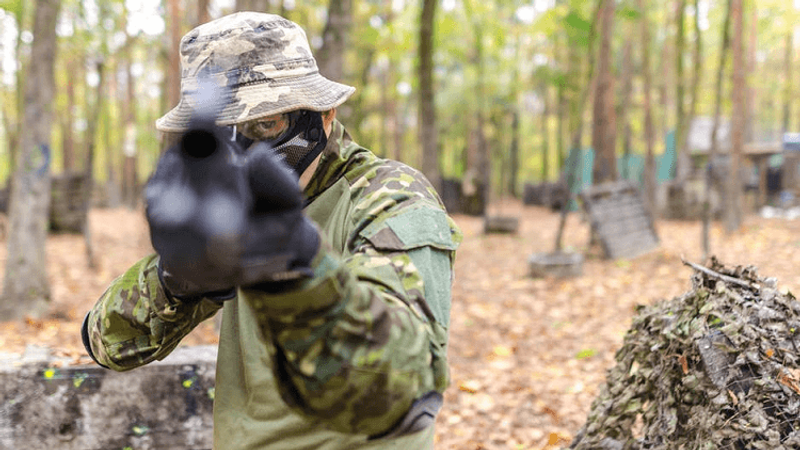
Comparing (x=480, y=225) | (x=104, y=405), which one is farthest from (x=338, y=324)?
(x=480, y=225)

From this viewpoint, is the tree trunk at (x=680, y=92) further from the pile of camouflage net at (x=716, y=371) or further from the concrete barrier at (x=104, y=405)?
the concrete barrier at (x=104, y=405)

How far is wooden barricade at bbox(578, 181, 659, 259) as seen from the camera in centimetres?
1052

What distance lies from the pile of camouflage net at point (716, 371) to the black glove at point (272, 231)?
2.15 m

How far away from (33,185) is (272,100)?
7.08m

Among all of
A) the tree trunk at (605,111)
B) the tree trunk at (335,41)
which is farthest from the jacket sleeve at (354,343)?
the tree trunk at (605,111)

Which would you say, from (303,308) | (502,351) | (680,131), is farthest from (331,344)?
(680,131)

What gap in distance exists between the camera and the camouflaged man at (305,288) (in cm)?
95

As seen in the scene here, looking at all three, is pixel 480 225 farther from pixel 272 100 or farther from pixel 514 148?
pixel 272 100

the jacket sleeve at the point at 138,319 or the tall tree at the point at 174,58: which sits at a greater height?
the tall tree at the point at 174,58

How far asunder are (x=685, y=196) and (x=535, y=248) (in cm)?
560

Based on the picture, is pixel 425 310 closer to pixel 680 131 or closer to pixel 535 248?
pixel 535 248

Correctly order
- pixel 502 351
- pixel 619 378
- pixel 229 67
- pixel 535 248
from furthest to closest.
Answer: pixel 535 248 → pixel 502 351 → pixel 619 378 → pixel 229 67

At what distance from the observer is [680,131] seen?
1605 centimetres

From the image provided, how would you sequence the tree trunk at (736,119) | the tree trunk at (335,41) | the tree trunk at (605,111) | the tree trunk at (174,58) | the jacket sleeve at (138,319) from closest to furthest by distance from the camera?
the jacket sleeve at (138,319) → the tree trunk at (335,41) → the tree trunk at (174,58) → the tree trunk at (605,111) → the tree trunk at (736,119)
